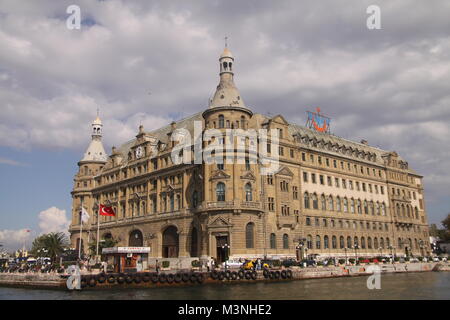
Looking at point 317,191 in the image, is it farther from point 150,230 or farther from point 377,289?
point 377,289

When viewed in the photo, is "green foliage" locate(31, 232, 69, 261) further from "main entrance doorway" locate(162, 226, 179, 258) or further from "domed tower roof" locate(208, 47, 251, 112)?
"domed tower roof" locate(208, 47, 251, 112)

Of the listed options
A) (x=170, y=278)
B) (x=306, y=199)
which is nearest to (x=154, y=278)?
(x=170, y=278)

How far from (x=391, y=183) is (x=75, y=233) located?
284 ft

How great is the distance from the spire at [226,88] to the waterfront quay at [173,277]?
3298 cm

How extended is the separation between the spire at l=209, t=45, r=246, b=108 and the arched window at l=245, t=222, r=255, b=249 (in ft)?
73.9

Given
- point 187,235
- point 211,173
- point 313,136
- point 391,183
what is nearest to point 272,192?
point 211,173

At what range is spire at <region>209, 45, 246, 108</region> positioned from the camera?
260 feet

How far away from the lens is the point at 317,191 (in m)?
91.5

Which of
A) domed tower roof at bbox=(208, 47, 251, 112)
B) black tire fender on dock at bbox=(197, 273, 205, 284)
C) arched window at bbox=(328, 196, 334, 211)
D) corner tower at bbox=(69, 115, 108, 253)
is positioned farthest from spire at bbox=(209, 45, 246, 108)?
corner tower at bbox=(69, 115, 108, 253)

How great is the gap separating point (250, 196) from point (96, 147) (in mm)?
63618

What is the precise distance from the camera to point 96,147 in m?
122

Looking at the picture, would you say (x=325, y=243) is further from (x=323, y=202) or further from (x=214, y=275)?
(x=214, y=275)

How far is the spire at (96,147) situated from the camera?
119688mm

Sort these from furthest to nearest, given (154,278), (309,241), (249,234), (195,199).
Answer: (309,241), (195,199), (249,234), (154,278)
